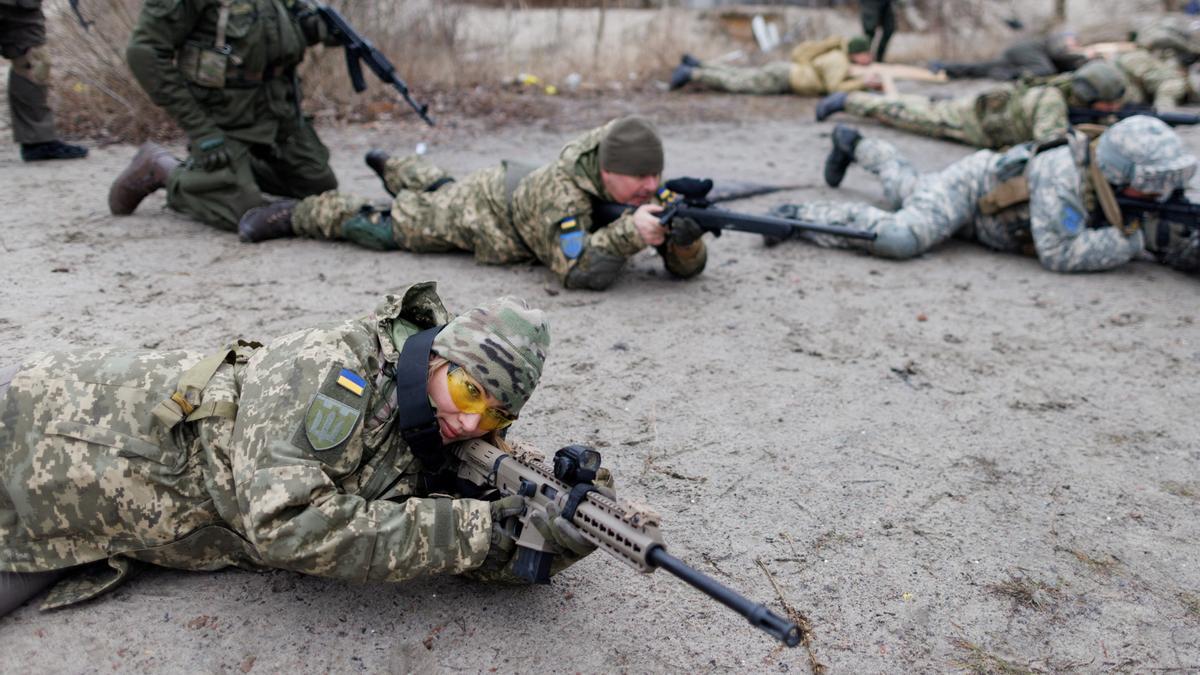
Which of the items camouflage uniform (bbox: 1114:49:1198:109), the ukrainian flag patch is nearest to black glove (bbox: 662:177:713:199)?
the ukrainian flag patch

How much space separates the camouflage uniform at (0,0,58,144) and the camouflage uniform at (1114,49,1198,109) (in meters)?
9.48

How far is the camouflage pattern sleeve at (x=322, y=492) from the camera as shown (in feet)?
6.85

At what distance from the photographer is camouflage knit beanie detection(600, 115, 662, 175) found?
173 inches

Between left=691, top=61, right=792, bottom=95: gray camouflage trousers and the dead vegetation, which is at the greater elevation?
left=691, top=61, right=792, bottom=95: gray camouflage trousers

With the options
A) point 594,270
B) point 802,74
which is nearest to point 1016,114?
point 802,74

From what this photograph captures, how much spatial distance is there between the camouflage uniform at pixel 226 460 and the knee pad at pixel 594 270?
2251mm

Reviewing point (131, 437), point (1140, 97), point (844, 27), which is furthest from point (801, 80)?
point (131, 437)

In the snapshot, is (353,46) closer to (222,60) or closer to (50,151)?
(222,60)

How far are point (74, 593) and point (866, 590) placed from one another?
2.15 meters

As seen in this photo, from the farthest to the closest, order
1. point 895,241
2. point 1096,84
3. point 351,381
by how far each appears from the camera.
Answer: point 1096,84 < point 895,241 < point 351,381

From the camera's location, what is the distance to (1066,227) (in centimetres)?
523

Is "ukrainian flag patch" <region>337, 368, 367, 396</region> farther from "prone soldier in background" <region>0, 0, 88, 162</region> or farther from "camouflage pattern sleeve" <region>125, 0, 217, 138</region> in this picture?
"prone soldier in background" <region>0, 0, 88, 162</region>

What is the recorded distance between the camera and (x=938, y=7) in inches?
614

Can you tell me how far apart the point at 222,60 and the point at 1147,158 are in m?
5.13
